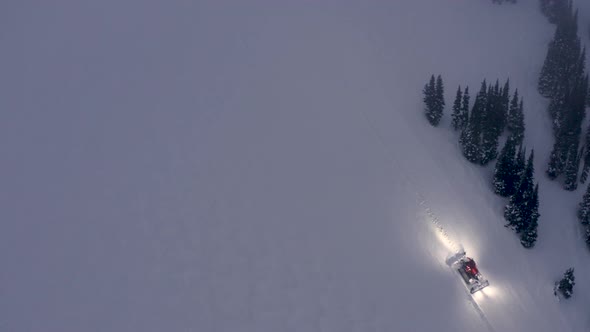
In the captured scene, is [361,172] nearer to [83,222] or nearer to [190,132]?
[190,132]

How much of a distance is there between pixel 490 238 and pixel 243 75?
3203cm

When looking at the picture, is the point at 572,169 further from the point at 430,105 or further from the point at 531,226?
the point at 430,105

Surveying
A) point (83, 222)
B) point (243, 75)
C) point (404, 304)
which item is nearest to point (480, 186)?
point (404, 304)

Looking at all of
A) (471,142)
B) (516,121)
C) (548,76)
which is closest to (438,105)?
(471,142)

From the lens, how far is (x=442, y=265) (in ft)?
114

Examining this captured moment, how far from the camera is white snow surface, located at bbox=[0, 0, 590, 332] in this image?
100 feet

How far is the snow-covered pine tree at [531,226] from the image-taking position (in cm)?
3984

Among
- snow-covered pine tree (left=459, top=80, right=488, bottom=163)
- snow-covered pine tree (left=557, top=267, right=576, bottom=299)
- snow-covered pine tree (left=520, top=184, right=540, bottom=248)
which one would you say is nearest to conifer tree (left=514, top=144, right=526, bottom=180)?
snow-covered pine tree (left=520, top=184, right=540, bottom=248)

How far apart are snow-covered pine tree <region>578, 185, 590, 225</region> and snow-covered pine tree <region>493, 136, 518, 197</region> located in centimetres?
734

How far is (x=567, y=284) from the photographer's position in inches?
1454

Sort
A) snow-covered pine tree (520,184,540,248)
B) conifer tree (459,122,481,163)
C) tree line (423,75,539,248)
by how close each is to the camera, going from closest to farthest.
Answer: snow-covered pine tree (520,184,540,248), tree line (423,75,539,248), conifer tree (459,122,481,163)

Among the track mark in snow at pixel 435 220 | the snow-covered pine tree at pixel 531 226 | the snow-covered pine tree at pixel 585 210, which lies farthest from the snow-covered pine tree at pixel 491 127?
the track mark in snow at pixel 435 220

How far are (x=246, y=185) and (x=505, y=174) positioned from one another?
26.2 meters

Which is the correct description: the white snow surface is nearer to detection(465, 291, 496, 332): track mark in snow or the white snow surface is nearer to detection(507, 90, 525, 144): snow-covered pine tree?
detection(465, 291, 496, 332): track mark in snow
